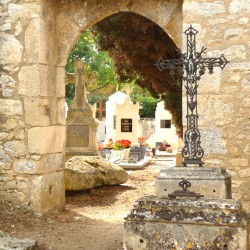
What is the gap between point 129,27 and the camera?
9914 millimetres

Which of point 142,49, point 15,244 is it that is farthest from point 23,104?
point 142,49

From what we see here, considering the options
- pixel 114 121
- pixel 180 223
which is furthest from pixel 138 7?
pixel 114 121

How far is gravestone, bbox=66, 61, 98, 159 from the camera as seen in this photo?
12.9 m

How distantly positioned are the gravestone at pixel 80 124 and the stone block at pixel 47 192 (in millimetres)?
5496

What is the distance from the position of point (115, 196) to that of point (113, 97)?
47.7 ft

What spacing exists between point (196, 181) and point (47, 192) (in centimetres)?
338

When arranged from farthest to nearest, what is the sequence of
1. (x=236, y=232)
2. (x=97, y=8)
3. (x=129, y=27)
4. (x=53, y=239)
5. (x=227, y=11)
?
(x=129, y=27) → (x=97, y=8) → (x=227, y=11) → (x=53, y=239) → (x=236, y=232)

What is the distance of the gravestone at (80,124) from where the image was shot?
42.5 ft

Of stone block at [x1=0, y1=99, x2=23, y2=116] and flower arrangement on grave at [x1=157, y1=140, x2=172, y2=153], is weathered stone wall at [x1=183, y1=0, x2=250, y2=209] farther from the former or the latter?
flower arrangement on grave at [x1=157, y1=140, x2=172, y2=153]

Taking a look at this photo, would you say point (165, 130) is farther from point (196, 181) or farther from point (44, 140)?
point (196, 181)

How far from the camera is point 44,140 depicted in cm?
678

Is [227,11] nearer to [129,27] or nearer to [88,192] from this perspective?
[129,27]

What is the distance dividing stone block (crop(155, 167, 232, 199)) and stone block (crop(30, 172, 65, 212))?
289 centimetres

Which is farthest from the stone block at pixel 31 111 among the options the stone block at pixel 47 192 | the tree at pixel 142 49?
the tree at pixel 142 49
